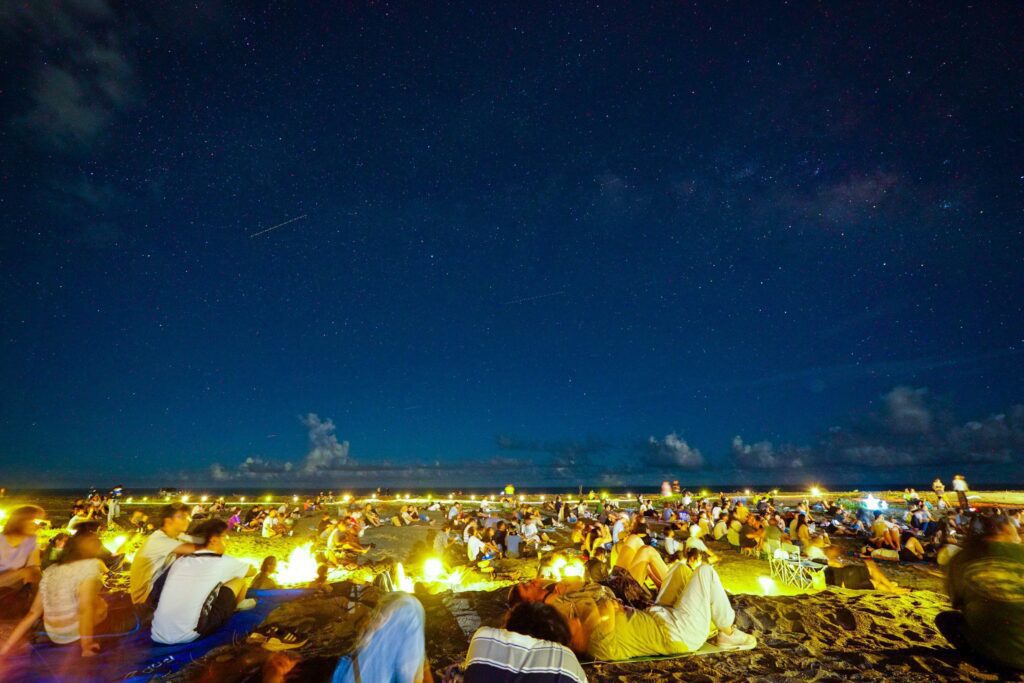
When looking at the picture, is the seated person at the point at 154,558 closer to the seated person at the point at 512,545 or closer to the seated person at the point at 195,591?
the seated person at the point at 195,591

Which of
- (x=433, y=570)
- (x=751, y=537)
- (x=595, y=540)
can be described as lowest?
(x=433, y=570)

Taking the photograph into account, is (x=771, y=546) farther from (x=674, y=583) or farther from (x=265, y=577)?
(x=265, y=577)

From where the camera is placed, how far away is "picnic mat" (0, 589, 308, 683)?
4.54 m

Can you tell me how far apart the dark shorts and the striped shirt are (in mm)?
4589

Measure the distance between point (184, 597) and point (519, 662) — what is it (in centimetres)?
481

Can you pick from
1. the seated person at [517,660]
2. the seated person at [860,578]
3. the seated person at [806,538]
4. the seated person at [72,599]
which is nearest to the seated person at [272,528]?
the seated person at [72,599]

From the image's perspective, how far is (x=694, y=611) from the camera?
17.6ft

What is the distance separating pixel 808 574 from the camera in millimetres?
9875

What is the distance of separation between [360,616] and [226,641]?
2053 mm

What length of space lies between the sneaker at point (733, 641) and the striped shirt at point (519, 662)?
182 inches

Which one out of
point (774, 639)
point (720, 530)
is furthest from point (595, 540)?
point (720, 530)

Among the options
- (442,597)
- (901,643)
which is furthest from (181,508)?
(901,643)

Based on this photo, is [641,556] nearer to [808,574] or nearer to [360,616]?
[360,616]

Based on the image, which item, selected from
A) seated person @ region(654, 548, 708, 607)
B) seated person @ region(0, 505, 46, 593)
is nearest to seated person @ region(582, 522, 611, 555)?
seated person @ region(654, 548, 708, 607)
